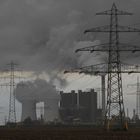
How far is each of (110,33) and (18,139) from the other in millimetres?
24348

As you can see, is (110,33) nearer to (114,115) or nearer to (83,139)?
(114,115)

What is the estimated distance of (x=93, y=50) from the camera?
69562 millimetres

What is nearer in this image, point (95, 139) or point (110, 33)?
point (95, 139)

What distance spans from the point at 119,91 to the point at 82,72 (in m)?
9.22

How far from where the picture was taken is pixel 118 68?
6956 cm

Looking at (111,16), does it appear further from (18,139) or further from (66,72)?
(18,139)

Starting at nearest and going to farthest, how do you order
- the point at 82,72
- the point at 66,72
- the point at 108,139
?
the point at 108,139
the point at 82,72
the point at 66,72

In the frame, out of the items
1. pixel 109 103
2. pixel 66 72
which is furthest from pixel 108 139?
pixel 66 72

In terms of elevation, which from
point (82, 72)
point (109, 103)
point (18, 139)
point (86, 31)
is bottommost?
point (18, 139)

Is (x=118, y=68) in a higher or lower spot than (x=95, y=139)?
higher

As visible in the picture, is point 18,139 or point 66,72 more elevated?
point 66,72

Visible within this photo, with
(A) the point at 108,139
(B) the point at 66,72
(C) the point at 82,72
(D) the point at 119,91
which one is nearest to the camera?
(A) the point at 108,139

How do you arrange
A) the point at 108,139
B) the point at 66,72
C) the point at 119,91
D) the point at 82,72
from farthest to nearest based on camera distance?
the point at 66,72 → the point at 82,72 → the point at 119,91 → the point at 108,139

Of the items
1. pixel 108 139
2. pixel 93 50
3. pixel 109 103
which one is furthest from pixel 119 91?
pixel 108 139
